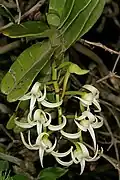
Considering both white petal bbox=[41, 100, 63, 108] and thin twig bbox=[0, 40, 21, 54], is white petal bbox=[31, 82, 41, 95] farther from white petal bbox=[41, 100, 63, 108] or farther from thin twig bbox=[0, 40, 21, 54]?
thin twig bbox=[0, 40, 21, 54]

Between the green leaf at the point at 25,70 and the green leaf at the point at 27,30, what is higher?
the green leaf at the point at 27,30

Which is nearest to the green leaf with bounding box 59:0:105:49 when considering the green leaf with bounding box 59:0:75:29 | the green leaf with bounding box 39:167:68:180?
the green leaf with bounding box 59:0:75:29

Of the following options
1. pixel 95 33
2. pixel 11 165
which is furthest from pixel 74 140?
pixel 95 33

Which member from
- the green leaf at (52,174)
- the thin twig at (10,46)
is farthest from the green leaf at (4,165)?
the thin twig at (10,46)

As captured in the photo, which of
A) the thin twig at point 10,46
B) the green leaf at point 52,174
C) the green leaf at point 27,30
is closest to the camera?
the green leaf at point 27,30

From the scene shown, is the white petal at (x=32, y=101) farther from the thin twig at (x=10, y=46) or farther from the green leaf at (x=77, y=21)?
the thin twig at (x=10, y=46)

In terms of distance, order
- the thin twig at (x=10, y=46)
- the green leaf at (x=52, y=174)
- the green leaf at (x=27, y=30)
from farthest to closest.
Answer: the thin twig at (x=10, y=46) → the green leaf at (x=52, y=174) → the green leaf at (x=27, y=30)
